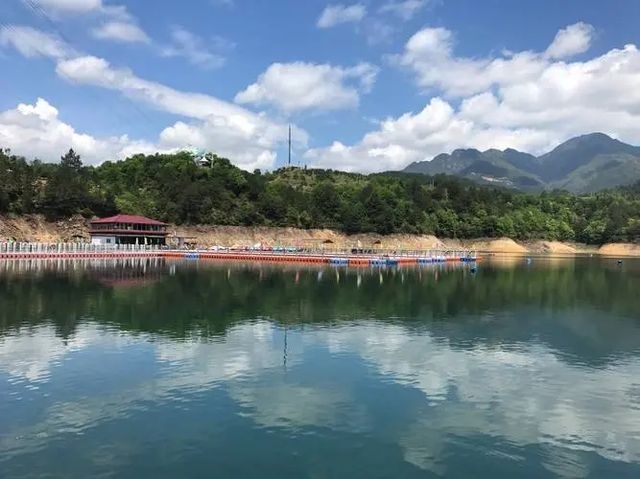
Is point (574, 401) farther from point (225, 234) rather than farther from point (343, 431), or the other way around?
point (225, 234)

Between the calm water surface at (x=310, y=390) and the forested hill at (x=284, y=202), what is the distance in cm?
7080

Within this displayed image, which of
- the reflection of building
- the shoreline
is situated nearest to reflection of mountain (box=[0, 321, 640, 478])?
the reflection of building

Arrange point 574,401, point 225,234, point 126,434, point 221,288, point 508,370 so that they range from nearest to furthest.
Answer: point 126,434
point 574,401
point 508,370
point 221,288
point 225,234

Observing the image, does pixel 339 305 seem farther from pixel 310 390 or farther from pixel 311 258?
pixel 311 258

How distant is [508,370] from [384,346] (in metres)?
6.23

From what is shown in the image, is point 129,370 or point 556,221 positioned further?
point 556,221

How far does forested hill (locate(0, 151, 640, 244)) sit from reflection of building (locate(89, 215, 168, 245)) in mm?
8036

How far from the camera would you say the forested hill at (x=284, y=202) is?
10512 centimetres

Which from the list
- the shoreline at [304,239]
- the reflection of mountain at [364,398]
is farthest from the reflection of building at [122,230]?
the reflection of mountain at [364,398]

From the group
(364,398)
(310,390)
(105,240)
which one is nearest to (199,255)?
(105,240)

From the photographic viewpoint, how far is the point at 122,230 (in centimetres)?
9900

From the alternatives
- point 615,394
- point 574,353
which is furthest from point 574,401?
point 574,353

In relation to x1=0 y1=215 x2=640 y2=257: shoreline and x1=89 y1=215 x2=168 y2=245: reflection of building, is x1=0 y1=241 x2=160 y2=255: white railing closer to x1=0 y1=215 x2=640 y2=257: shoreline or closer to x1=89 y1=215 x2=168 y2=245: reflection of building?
x1=89 y1=215 x2=168 y2=245: reflection of building

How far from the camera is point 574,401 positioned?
64.5 ft
